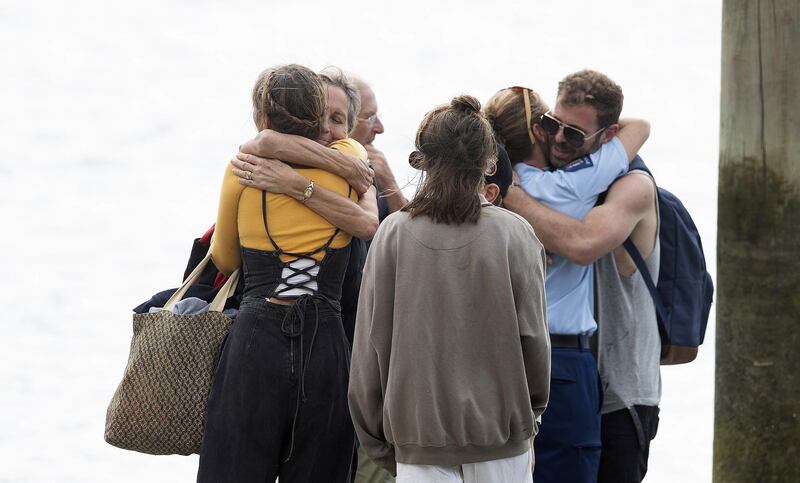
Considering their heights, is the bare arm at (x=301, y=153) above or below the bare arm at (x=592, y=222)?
above

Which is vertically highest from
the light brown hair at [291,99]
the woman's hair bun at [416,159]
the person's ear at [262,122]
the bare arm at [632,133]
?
the light brown hair at [291,99]

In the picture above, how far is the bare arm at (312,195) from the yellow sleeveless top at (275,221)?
0.03m

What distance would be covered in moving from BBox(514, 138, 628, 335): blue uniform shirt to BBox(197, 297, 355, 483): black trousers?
2.56 feet

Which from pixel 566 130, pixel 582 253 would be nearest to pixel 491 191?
pixel 582 253

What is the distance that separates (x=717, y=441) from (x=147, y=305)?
1841mm

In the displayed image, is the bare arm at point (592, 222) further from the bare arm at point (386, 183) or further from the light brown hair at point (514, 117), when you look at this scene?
the bare arm at point (386, 183)

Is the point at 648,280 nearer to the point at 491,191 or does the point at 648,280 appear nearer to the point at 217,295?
the point at 491,191

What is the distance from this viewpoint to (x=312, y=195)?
350 centimetres

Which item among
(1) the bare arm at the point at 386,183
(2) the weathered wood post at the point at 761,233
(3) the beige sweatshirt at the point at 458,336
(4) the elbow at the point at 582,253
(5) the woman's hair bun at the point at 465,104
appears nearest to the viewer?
(3) the beige sweatshirt at the point at 458,336

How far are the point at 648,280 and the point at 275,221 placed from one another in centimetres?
129

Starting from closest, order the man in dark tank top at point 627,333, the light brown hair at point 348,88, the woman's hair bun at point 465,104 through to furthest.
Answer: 1. the woman's hair bun at point 465,104
2. the man in dark tank top at point 627,333
3. the light brown hair at point 348,88

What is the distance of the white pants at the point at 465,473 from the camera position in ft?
9.86

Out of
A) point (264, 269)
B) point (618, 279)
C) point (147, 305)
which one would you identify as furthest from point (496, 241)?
point (147, 305)

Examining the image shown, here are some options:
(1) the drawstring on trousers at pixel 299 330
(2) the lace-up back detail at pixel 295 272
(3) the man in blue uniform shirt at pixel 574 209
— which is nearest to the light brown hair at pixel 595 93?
(3) the man in blue uniform shirt at pixel 574 209
